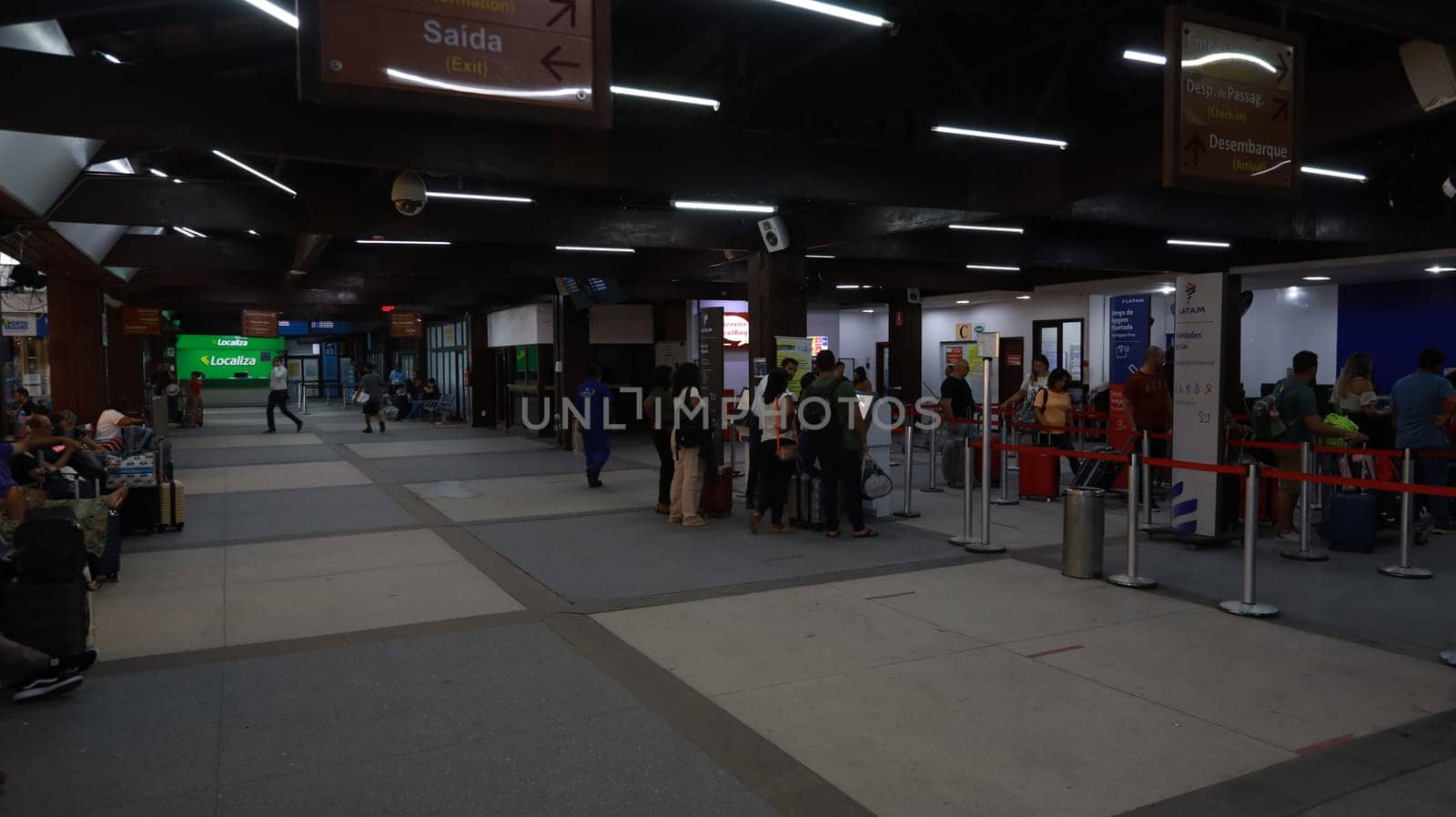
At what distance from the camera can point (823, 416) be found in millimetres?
8523

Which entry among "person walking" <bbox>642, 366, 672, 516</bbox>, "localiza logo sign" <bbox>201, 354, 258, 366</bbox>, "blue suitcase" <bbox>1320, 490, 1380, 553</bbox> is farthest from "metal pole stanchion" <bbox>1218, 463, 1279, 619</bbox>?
"localiza logo sign" <bbox>201, 354, 258, 366</bbox>

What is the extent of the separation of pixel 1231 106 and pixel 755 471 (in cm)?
572

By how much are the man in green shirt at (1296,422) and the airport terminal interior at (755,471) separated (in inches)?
1.8

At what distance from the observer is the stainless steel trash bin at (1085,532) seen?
272 inches

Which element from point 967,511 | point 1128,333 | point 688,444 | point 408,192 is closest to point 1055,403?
point 1128,333

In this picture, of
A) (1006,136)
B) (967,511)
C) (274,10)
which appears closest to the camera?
(274,10)

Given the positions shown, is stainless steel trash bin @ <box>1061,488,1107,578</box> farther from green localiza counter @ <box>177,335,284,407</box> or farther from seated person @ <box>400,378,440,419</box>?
green localiza counter @ <box>177,335,284,407</box>

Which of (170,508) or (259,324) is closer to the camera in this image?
(170,508)

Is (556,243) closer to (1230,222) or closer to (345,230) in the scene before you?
(345,230)

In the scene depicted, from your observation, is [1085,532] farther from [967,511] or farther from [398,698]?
[398,698]

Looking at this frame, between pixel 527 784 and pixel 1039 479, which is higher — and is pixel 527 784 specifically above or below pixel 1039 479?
below

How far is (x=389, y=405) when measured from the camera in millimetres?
27547

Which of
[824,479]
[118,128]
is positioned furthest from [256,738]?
[824,479]

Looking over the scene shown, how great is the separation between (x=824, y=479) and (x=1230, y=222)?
5.98 metres
